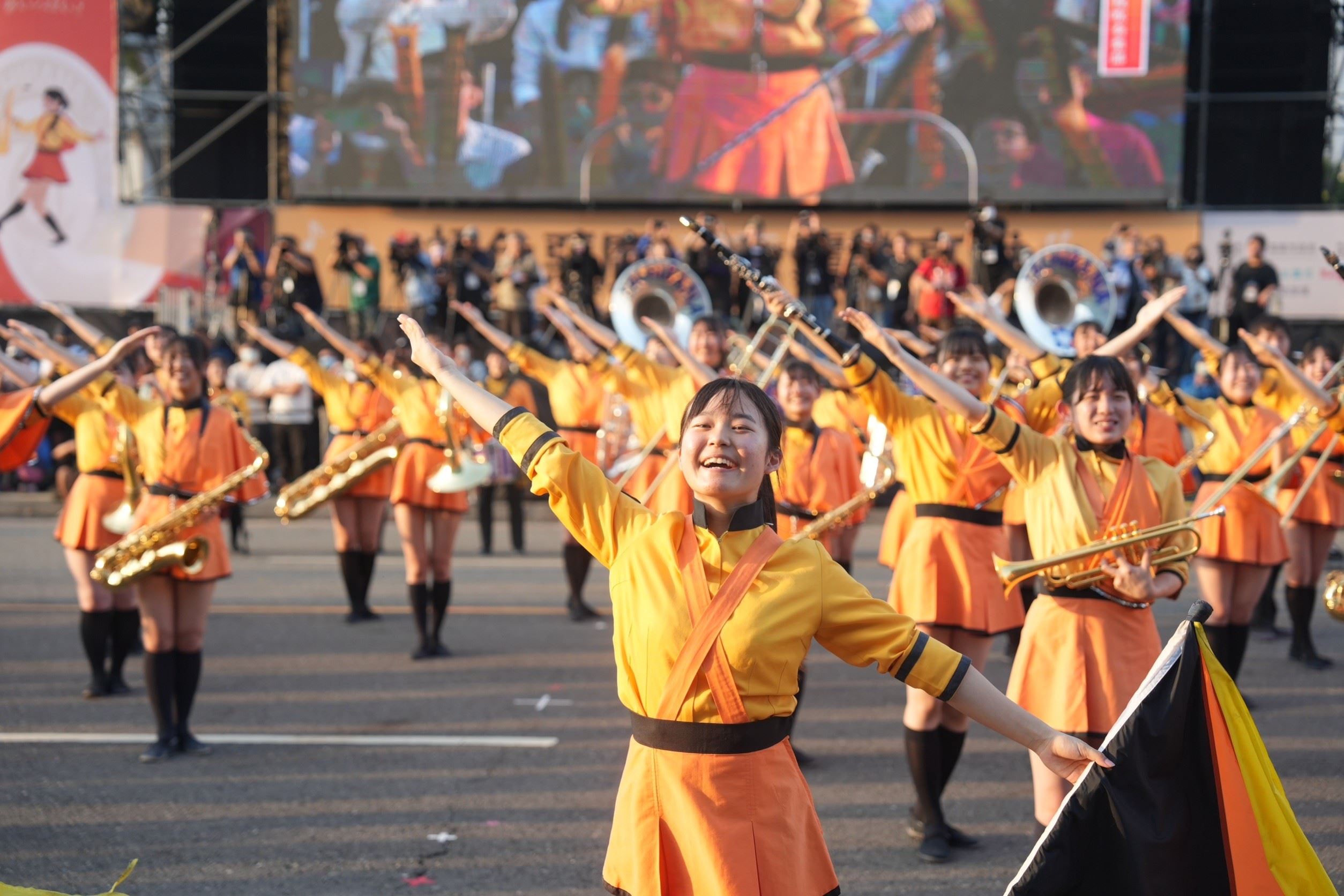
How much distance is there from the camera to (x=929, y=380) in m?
4.41

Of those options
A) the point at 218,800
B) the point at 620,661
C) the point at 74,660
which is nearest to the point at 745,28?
the point at 74,660

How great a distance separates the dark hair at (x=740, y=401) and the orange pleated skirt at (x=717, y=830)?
629 mm

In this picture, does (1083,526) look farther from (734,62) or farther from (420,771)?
(734,62)

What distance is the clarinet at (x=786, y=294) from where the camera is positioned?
15.2 ft

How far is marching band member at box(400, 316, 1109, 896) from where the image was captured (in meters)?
3.00

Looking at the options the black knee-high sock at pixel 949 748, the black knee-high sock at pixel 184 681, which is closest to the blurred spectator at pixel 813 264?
the black knee-high sock at pixel 184 681

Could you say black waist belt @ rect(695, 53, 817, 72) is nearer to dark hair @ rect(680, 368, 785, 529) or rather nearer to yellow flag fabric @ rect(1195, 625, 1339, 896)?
yellow flag fabric @ rect(1195, 625, 1339, 896)

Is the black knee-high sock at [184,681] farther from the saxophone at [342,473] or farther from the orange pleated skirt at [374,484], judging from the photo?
the orange pleated skirt at [374,484]

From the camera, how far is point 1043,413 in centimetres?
564

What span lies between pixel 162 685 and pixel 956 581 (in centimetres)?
370

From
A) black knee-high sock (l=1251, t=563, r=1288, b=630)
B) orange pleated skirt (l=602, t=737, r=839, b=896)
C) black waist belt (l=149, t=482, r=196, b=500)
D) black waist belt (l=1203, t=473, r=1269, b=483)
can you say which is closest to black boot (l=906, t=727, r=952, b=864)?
orange pleated skirt (l=602, t=737, r=839, b=896)

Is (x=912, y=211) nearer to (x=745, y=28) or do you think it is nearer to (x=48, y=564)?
(x=745, y=28)

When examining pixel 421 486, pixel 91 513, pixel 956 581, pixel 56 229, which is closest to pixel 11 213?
pixel 56 229

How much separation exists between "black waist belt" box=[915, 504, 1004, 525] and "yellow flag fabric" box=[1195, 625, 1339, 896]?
6.66ft
